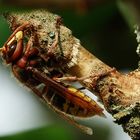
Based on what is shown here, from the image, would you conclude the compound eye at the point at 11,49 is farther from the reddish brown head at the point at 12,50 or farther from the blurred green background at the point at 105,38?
the blurred green background at the point at 105,38

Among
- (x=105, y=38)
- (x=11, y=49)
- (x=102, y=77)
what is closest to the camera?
(x=102, y=77)

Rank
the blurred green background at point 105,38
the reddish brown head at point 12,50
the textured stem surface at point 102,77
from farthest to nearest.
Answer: the blurred green background at point 105,38
the reddish brown head at point 12,50
the textured stem surface at point 102,77

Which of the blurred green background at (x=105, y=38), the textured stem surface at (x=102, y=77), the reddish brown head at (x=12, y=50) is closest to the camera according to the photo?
the textured stem surface at (x=102, y=77)

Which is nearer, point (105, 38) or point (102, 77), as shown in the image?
point (102, 77)

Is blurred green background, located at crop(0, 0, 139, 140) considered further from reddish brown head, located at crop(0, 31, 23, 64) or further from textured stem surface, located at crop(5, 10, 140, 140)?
textured stem surface, located at crop(5, 10, 140, 140)

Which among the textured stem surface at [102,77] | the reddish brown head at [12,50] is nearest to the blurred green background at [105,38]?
the reddish brown head at [12,50]

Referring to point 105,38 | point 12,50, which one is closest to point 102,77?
point 12,50

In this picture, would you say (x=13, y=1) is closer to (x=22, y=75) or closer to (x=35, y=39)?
(x=35, y=39)

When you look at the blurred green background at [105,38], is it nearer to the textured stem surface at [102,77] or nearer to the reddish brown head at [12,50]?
the reddish brown head at [12,50]

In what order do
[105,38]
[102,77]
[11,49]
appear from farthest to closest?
[105,38] → [11,49] → [102,77]

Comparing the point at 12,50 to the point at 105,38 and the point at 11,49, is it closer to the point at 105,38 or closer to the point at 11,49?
the point at 11,49

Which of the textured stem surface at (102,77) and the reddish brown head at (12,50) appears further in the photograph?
the reddish brown head at (12,50)

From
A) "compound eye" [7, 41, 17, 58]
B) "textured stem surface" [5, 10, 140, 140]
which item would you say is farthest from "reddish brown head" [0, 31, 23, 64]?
"textured stem surface" [5, 10, 140, 140]
